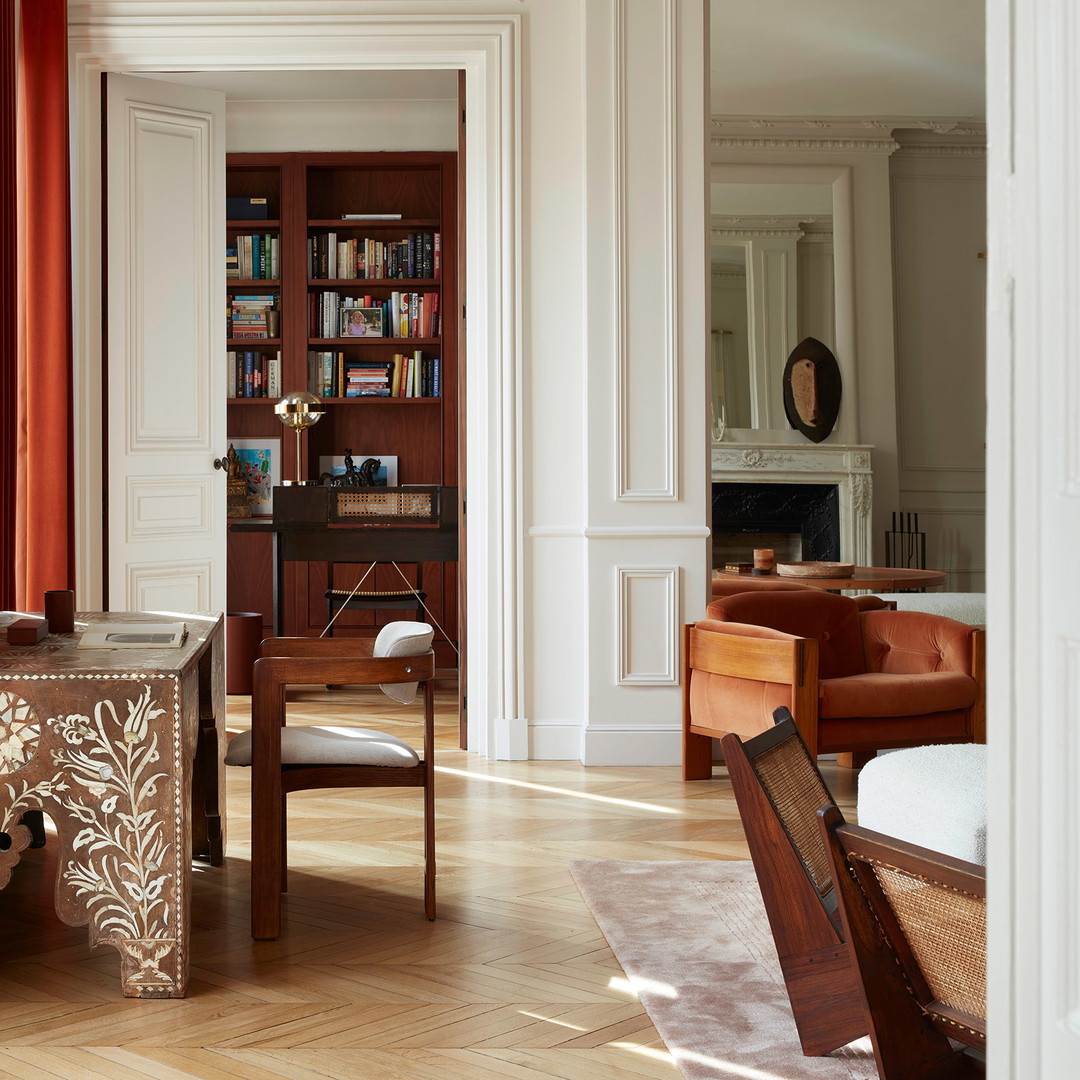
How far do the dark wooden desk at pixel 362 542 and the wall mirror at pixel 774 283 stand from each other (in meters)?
3.09

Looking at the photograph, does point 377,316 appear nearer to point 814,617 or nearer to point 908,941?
point 814,617

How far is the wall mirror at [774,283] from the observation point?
29.1 ft

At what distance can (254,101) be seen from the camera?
754 centimetres

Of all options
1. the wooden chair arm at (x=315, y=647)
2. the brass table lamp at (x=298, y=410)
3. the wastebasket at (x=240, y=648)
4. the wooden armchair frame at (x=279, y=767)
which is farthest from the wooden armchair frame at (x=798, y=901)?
the brass table lamp at (x=298, y=410)

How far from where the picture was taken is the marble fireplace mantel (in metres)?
9.02

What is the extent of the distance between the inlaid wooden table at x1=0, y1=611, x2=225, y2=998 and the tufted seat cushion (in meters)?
0.44

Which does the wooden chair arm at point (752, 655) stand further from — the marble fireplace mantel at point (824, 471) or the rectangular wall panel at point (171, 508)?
the marble fireplace mantel at point (824, 471)

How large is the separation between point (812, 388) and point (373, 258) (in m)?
3.40

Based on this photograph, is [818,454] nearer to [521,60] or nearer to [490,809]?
[521,60]

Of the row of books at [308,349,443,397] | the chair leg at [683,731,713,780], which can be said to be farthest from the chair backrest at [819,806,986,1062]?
the row of books at [308,349,443,397]

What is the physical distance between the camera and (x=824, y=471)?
905 centimetres
